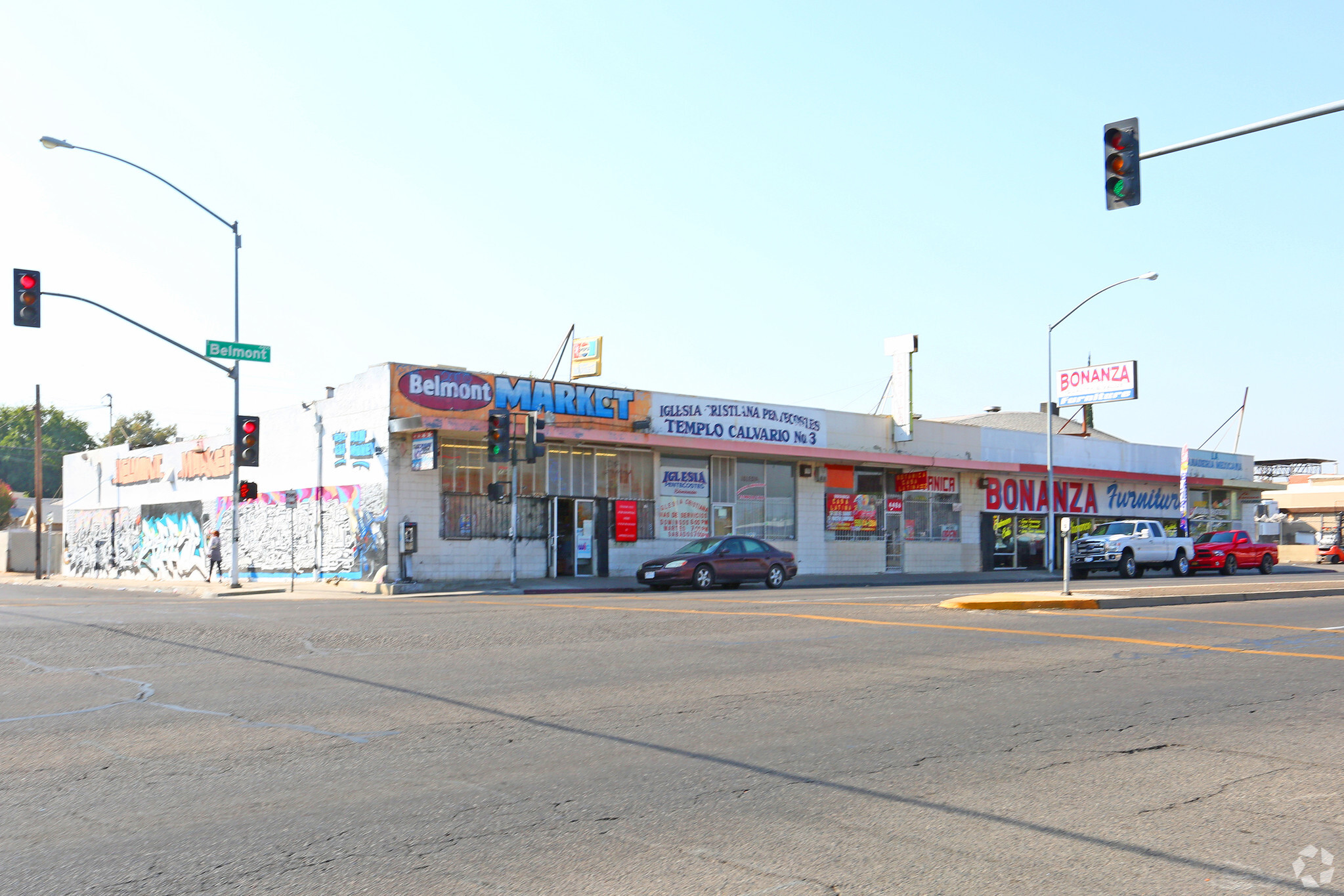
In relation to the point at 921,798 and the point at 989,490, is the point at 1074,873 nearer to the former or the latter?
the point at 921,798

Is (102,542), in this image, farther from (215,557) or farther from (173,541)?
(215,557)

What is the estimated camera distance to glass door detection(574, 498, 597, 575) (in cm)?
3341

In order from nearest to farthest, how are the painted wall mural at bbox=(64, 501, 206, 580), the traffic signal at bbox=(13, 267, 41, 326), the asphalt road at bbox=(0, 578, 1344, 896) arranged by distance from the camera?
the asphalt road at bbox=(0, 578, 1344, 896) < the traffic signal at bbox=(13, 267, 41, 326) < the painted wall mural at bbox=(64, 501, 206, 580)

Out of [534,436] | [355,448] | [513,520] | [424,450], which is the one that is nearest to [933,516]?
[513,520]

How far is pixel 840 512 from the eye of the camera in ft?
133

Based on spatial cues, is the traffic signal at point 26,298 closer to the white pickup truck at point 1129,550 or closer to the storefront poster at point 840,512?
the storefront poster at point 840,512

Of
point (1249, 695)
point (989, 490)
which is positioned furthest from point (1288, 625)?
point (989, 490)

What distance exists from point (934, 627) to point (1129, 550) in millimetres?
24795

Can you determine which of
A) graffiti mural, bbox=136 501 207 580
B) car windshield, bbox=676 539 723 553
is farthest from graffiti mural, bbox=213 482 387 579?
car windshield, bbox=676 539 723 553

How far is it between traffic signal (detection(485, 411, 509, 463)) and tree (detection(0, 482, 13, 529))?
68.1m

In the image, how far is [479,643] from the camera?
44.8ft

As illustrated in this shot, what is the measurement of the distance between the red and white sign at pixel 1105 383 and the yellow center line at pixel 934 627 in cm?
3359

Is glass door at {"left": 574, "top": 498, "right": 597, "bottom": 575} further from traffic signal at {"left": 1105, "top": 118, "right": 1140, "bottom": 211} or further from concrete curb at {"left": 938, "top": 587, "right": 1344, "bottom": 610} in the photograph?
traffic signal at {"left": 1105, "top": 118, "right": 1140, "bottom": 211}

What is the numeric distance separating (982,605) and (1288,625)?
4.96 metres
